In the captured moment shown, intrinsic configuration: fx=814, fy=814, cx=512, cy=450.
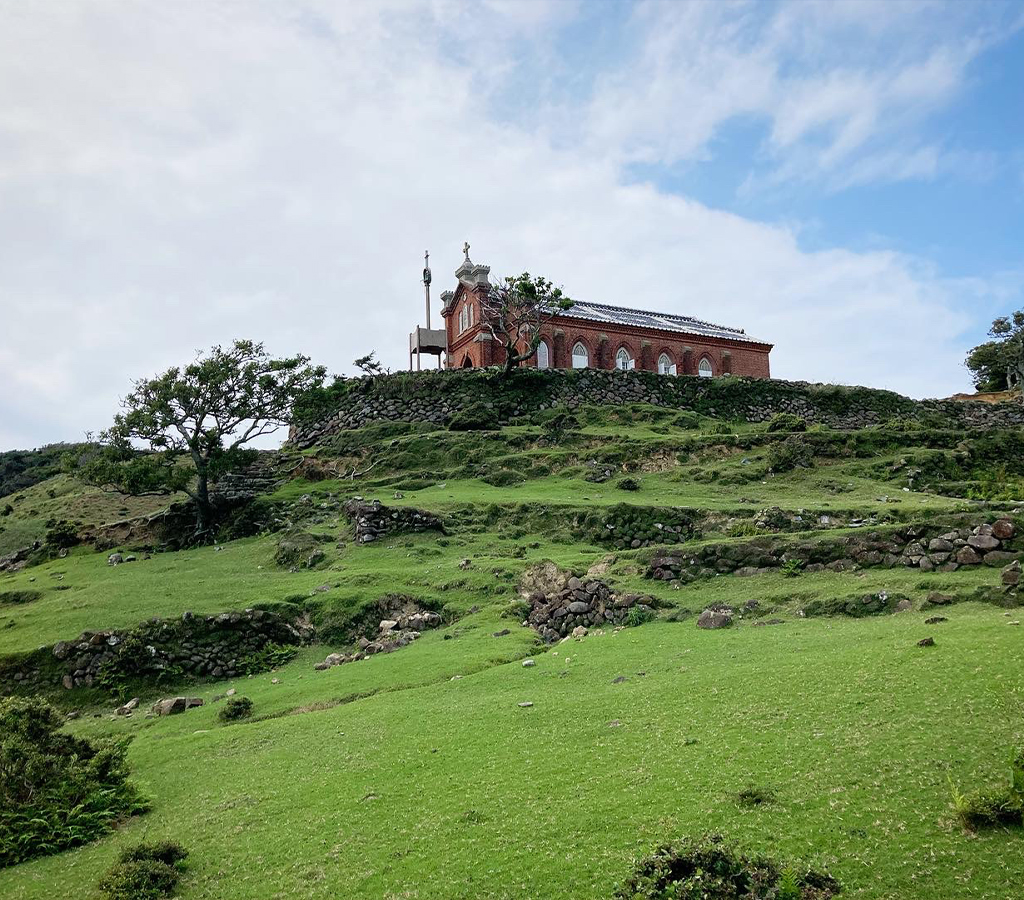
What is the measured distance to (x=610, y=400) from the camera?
56.3m

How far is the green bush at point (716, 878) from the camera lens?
8.81m

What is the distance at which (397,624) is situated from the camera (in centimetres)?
2520

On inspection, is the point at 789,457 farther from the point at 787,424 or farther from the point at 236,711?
the point at 236,711

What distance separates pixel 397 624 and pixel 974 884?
61.2 ft

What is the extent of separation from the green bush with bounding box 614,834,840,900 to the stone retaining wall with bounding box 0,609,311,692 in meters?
17.8

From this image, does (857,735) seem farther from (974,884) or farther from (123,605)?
(123,605)

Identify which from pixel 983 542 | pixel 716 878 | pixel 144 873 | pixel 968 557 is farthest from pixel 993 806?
pixel 983 542

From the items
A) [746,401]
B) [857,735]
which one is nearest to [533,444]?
[746,401]

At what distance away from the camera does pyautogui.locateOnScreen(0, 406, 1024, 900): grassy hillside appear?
10.1m

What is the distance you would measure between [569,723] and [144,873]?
7.11 metres

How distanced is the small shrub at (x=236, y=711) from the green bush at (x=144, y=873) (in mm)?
7801

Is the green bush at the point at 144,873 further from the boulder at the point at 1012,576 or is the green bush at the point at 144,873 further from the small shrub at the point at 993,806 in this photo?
the boulder at the point at 1012,576

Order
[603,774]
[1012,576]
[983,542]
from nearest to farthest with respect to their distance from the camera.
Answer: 1. [603,774]
2. [1012,576]
3. [983,542]

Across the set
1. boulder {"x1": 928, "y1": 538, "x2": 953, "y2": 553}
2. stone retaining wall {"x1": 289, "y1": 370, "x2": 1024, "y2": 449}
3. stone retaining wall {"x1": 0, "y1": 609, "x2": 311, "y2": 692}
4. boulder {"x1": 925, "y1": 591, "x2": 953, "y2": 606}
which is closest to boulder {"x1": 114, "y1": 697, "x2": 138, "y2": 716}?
stone retaining wall {"x1": 0, "y1": 609, "x2": 311, "y2": 692}
